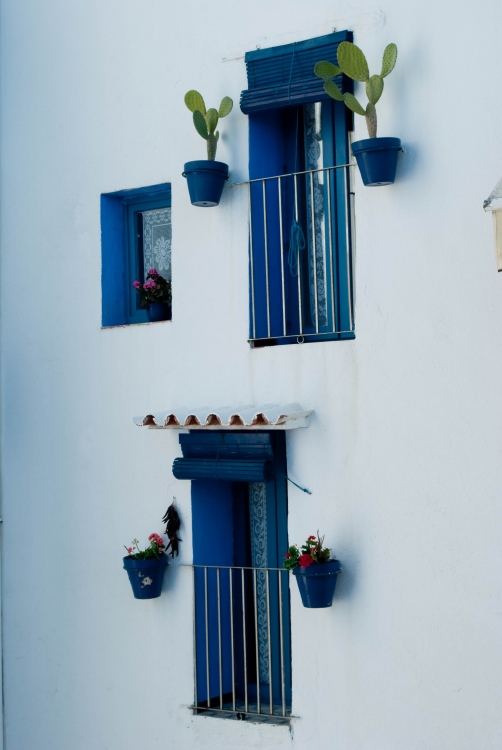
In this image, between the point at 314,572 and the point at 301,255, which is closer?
the point at 314,572

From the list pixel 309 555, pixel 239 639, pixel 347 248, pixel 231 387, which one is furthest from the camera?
pixel 239 639

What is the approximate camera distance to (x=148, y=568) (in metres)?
6.69

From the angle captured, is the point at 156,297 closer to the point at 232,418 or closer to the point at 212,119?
the point at 212,119

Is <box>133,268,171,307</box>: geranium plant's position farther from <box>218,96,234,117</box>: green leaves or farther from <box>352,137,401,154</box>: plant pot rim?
<box>352,137,401,154</box>: plant pot rim

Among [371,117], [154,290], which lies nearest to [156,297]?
[154,290]

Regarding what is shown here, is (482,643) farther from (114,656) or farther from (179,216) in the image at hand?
(179,216)

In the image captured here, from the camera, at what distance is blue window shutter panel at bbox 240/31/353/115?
6246 millimetres

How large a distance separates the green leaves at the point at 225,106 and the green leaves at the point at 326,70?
27.2 inches

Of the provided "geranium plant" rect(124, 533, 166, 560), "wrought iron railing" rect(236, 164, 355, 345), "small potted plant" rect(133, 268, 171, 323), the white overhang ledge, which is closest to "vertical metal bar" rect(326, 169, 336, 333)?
"wrought iron railing" rect(236, 164, 355, 345)

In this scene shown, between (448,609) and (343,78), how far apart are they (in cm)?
311

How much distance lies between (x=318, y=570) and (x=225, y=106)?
9.52 feet

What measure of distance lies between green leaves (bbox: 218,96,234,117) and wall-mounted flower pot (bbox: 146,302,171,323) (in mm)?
1378

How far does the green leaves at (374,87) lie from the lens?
19.3 feet

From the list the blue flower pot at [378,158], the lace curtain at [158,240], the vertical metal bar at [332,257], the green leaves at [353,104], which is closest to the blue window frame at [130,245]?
the lace curtain at [158,240]
